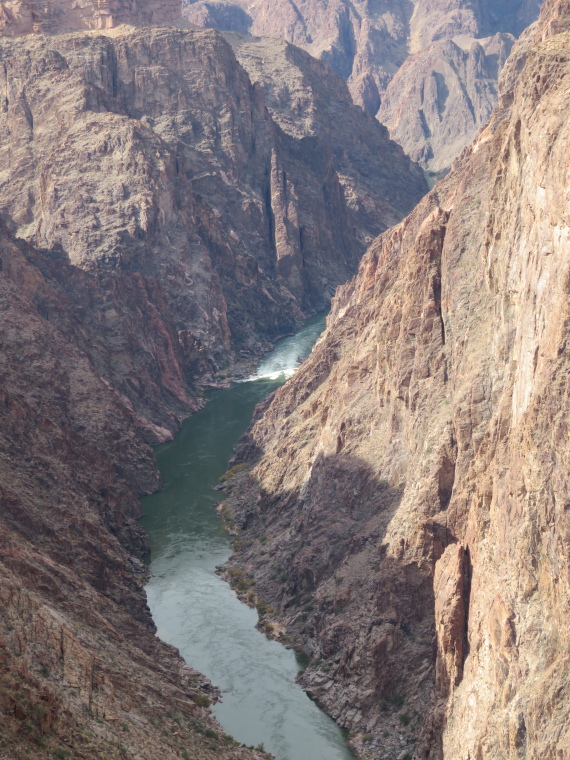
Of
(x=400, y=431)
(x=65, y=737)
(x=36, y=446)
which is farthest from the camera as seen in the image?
(x=36, y=446)

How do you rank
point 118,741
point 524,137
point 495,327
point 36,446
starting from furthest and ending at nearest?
point 36,446 < point 495,327 < point 524,137 < point 118,741

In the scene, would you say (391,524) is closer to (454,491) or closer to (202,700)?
(454,491)

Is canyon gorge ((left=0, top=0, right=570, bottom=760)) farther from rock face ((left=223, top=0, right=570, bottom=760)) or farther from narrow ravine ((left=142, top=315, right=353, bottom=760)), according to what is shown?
narrow ravine ((left=142, top=315, right=353, bottom=760))

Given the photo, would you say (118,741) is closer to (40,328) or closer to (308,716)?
(308,716)

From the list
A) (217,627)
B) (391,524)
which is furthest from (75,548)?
(391,524)

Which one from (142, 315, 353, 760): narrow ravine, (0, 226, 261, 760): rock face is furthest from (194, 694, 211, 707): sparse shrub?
(142, 315, 353, 760): narrow ravine

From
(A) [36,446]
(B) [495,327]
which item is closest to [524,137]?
(B) [495,327]

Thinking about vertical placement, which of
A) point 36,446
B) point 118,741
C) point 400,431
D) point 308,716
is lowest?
point 308,716

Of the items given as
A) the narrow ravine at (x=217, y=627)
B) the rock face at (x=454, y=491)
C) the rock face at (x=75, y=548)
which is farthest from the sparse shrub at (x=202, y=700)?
the rock face at (x=454, y=491)
